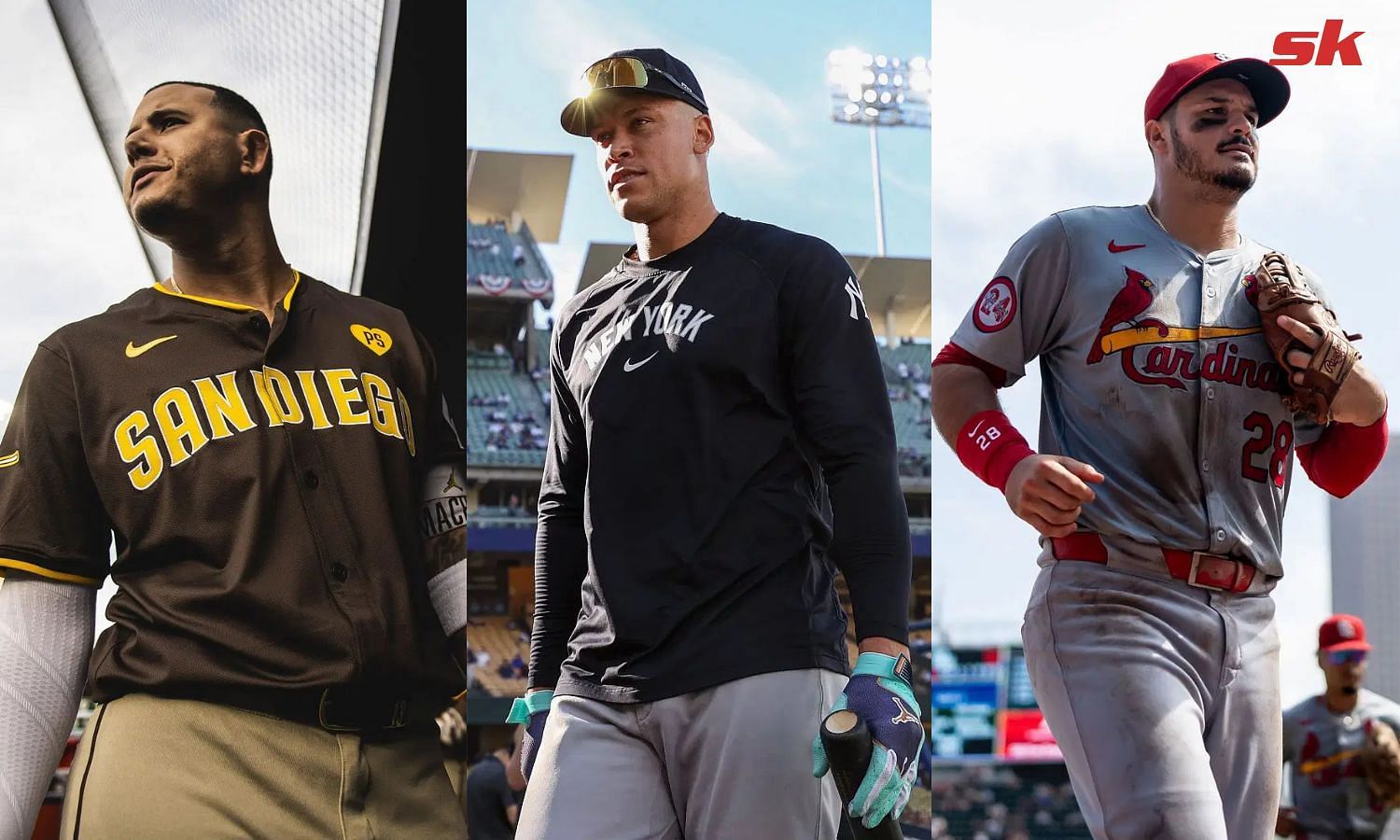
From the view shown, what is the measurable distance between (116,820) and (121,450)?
76 centimetres

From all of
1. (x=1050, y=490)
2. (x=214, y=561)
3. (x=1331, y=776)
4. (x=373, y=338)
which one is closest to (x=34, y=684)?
(x=214, y=561)

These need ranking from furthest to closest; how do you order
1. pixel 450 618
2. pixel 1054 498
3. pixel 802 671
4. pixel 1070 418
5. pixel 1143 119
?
pixel 450 618, pixel 1143 119, pixel 1070 418, pixel 1054 498, pixel 802 671

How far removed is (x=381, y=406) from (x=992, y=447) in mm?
1356

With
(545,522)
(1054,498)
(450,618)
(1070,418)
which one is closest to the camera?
(1054,498)

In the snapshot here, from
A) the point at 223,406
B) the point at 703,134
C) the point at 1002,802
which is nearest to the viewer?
the point at 703,134

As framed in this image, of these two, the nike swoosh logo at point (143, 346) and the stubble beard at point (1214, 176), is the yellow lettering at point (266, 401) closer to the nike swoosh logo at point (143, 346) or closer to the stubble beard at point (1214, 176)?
the nike swoosh logo at point (143, 346)

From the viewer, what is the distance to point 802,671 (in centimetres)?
217

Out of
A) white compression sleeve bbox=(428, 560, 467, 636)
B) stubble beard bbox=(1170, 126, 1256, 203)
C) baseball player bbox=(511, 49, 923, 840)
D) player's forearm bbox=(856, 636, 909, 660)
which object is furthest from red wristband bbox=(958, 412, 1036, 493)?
white compression sleeve bbox=(428, 560, 467, 636)

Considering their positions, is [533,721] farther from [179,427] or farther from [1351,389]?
[1351,389]

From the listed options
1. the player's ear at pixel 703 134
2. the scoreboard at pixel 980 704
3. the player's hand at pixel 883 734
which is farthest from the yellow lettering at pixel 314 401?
the scoreboard at pixel 980 704

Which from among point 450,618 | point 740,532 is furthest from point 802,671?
point 450,618

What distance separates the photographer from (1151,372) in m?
2.62

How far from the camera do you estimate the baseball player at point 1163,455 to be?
7.97 ft

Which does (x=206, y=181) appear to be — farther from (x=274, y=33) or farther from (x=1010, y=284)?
(x=1010, y=284)
